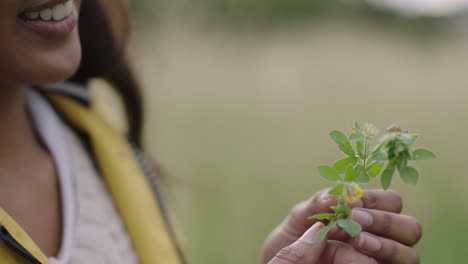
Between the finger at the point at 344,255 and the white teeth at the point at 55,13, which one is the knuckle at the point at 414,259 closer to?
the finger at the point at 344,255

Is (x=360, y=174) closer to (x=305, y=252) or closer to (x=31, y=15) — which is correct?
(x=305, y=252)

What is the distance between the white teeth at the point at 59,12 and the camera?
3.12ft

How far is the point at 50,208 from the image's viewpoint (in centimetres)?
107

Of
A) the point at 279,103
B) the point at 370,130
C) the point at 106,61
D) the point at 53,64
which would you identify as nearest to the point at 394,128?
the point at 370,130

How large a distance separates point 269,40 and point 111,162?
4623 mm

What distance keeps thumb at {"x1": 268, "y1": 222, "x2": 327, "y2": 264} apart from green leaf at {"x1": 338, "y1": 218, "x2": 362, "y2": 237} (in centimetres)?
5

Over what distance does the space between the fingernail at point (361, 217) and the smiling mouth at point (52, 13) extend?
0.59 meters

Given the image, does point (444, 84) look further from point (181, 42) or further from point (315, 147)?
point (181, 42)

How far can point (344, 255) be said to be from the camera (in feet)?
2.37

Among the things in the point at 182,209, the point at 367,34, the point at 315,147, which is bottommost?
the point at 182,209

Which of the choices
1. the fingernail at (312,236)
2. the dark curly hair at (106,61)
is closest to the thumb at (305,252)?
the fingernail at (312,236)

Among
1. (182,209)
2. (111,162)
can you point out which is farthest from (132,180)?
(182,209)

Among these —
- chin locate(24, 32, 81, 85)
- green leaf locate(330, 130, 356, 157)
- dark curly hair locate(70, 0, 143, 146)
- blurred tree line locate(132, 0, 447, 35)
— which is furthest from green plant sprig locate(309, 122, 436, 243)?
blurred tree line locate(132, 0, 447, 35)

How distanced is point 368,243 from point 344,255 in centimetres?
3
